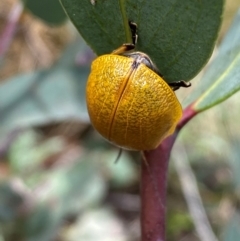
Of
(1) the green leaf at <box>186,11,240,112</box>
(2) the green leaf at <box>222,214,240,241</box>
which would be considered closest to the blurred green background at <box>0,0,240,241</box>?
(2) the green leaf at <box>222,214,240,241</box>

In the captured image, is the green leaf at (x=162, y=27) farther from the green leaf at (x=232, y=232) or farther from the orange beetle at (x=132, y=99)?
the green leaf at (x=232, y=232)

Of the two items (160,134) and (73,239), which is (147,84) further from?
(73,239)

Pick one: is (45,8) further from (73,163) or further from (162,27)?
(73,163)

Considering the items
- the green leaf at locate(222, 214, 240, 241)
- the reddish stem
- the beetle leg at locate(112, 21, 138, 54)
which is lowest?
the green leaf at locate(222, 214, 240, 241)

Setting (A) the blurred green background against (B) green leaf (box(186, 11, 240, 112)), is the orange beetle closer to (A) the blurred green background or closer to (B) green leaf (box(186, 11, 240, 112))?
(B) green leaf (box(186, 11, 240, 112))

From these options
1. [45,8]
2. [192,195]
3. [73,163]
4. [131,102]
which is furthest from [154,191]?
[192,195]

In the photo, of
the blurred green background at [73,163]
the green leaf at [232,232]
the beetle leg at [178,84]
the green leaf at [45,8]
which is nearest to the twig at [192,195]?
the blurred green background at [73,163]
